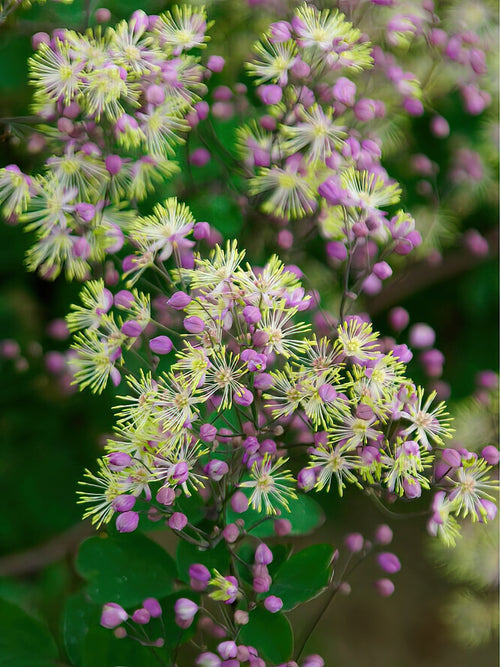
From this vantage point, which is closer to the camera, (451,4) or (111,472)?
(111,472)

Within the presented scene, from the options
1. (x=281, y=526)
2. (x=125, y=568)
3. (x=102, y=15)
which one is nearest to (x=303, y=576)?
(x=281, y=526)

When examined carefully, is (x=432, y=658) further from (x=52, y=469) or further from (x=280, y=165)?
(x=280, y=165)

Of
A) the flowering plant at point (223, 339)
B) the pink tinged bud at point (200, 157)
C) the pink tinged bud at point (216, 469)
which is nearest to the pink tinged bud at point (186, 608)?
the flowering plant at point (223, 339)

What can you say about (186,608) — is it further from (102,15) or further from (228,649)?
(102,15)

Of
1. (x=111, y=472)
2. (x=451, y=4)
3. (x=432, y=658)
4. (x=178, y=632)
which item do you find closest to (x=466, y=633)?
(x=432, y=658)

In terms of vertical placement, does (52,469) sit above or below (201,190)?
below
